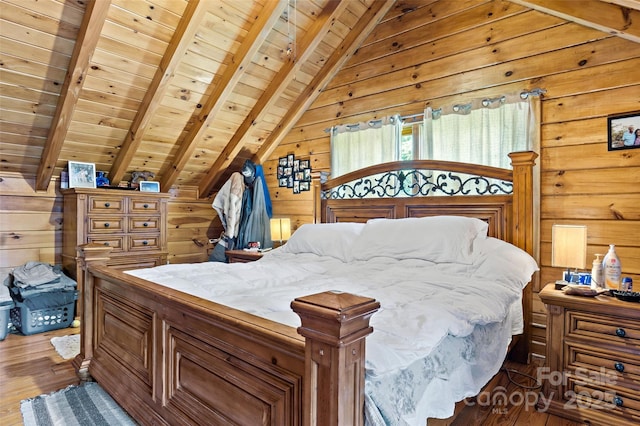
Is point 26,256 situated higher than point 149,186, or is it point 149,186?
point 149,186

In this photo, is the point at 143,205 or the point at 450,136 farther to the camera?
the point at 143,205

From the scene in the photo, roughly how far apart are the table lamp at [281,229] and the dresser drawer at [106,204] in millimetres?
1557

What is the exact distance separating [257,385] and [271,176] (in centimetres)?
363

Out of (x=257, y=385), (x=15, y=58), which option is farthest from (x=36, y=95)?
(x=257, y=385)

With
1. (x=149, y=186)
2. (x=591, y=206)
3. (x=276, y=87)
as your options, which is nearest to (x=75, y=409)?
(x=149, y=186)

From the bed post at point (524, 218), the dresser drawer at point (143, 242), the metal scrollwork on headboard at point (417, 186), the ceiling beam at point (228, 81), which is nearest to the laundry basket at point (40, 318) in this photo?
the dresser drawer at point (143, 242)

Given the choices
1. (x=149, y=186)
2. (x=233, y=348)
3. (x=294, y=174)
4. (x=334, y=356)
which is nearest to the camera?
(x=334, y=356)

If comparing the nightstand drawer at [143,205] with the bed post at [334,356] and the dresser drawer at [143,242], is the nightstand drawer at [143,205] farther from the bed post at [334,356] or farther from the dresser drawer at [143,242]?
the bed post at [334,356]

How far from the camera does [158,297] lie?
1580 millimetres

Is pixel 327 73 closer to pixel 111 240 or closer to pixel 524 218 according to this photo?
pixel 524 218

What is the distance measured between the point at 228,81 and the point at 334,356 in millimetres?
3009

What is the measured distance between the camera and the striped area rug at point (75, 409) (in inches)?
70.6

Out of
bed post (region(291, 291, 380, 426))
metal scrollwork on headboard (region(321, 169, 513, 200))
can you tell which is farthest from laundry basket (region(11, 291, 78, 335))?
bed post (region(291, 291, 380, 426))

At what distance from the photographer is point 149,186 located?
408 cm
